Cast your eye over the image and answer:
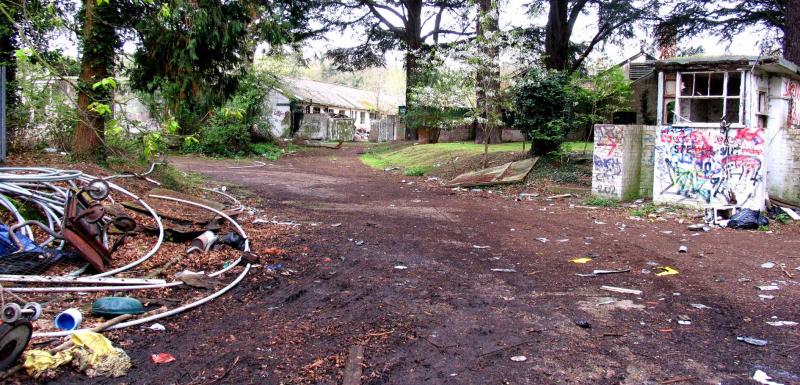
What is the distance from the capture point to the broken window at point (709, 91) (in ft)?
36.5

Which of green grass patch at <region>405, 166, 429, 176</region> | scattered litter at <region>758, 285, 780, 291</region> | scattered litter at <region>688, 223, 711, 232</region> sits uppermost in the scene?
green grass patch at <region>405, 166, 429, 176</region>

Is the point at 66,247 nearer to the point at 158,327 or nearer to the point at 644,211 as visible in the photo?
the point at 158,327

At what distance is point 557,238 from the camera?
8641mm

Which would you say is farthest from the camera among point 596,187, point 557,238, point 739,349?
point 596,187

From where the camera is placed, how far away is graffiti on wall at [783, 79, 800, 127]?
12045mm

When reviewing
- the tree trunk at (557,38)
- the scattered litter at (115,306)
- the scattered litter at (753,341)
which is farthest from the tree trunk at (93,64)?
the tree trunk at (557,38)

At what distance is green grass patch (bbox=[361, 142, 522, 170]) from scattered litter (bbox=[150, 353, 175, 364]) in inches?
605

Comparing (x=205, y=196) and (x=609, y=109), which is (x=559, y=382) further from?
(x=609, y=109)

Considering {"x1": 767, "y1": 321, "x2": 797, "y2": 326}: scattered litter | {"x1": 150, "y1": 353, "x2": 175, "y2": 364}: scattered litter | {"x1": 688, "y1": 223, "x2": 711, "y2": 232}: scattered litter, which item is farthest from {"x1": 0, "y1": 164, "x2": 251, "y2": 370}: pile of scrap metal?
{"x1": 688, "y1": 223, "x2": 711, "y2": 232}: scattered litter

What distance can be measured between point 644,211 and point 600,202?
107 centimetres

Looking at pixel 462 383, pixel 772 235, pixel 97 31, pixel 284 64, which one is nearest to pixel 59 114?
pixel 97 31

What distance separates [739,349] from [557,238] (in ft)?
15.0

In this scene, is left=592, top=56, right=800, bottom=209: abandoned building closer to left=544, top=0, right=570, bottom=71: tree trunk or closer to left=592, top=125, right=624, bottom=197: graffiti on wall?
left=592, top=125, right=624, bottom=197: graffiti on wall

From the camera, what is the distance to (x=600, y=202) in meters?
12.3
